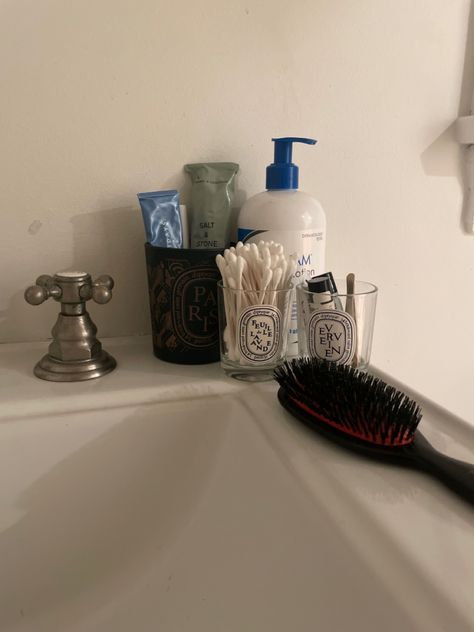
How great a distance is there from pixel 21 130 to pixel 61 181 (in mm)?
55

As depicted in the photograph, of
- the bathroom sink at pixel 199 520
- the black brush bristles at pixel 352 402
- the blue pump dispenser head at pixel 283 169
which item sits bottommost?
the bathroom sink at pixel 199 520

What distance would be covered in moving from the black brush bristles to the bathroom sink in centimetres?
2

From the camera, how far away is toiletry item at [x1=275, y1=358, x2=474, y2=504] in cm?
31

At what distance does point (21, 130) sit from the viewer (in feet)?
1.66

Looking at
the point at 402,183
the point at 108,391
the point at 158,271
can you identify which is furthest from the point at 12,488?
the point at 402,183

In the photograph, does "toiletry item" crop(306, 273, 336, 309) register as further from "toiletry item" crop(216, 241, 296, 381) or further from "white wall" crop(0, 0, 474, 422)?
"white wall" crop(0, 0, 474, 422)

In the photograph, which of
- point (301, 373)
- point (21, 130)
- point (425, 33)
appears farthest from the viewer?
point (425, 33)

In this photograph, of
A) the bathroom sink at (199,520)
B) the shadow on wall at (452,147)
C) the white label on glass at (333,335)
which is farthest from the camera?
the shadow on wall at (452,147)

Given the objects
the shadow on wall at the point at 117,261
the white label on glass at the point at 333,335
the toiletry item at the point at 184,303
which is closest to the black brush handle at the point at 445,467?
the white label on glass at the point at 333,335

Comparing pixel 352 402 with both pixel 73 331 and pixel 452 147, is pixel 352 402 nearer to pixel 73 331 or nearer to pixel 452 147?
pixel 73 331

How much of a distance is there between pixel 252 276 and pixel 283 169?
0.12 meters

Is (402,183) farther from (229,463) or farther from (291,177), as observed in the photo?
(229,463)

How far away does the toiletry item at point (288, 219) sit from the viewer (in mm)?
499

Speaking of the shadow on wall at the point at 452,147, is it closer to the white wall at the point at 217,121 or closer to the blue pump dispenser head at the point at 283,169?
the white wall at the point at 217,121
